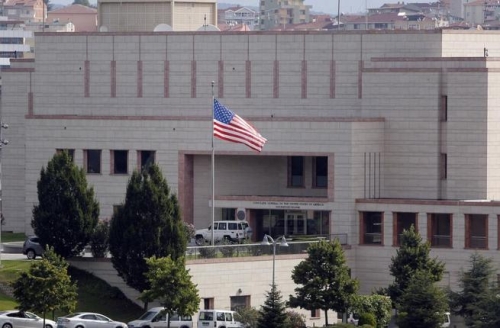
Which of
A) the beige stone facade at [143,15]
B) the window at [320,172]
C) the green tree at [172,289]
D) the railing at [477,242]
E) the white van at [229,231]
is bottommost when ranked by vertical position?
the green tree at [172,289]

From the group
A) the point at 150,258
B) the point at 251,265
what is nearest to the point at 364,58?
the point at 251,265

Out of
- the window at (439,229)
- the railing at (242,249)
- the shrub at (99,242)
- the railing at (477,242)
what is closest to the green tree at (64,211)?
the shrub at (99,242)

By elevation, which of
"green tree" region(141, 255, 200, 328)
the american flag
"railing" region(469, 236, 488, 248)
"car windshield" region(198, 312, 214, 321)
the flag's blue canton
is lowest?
"car windshield" region(198, 312, 214, 321)

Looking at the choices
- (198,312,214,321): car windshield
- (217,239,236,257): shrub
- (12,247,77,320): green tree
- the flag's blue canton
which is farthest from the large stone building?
(12,247,77,320): green tree

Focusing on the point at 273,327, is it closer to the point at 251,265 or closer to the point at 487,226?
the point at 251,265

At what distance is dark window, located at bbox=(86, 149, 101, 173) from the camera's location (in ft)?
328

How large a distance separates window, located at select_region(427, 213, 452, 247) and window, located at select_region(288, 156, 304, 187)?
10.3 meters

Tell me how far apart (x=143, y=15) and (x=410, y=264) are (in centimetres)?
3311

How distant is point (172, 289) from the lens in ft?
255

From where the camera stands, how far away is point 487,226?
3600 inches

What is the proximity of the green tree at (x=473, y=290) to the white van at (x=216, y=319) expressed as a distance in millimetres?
11457

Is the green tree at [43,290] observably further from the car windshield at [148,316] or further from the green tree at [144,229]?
the green tree at [144,229]

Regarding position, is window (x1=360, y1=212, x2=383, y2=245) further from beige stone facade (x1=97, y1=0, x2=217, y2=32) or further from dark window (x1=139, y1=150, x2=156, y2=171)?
beige stone facade (x1=97, y1=0, x2=217, y2=32)

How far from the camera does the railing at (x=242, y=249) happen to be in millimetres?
85569
